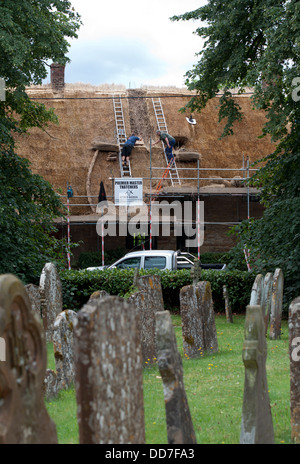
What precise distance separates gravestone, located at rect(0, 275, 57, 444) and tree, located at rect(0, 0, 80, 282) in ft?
35.1

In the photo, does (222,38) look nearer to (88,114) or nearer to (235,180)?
(235,180)

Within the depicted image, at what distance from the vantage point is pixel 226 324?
14352 millimetres

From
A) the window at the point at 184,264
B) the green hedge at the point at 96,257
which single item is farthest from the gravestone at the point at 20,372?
the green hedge at the point at 96,257

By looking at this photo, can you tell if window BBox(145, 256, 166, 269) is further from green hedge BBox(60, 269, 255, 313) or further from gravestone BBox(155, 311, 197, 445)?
gravestone BBox(155, 311, 197, 445)

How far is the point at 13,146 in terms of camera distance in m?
16.0

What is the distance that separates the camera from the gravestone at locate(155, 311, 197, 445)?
4484 mm

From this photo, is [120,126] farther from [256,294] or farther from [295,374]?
[295,374]

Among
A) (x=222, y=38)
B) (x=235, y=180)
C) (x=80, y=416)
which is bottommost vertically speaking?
(x=80, y=416)

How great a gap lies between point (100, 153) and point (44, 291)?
2046cm

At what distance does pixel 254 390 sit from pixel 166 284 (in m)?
11.7

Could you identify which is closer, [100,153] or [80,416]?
[80,416]

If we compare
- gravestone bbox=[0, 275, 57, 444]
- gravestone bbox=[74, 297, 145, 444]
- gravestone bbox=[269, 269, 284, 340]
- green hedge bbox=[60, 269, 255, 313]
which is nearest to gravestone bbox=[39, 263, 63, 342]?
gravestone bbox=[269, 269, 284, 340]

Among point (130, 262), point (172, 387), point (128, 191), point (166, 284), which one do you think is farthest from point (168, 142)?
point (172, 387)

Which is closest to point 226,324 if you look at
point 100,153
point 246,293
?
point 246,293
